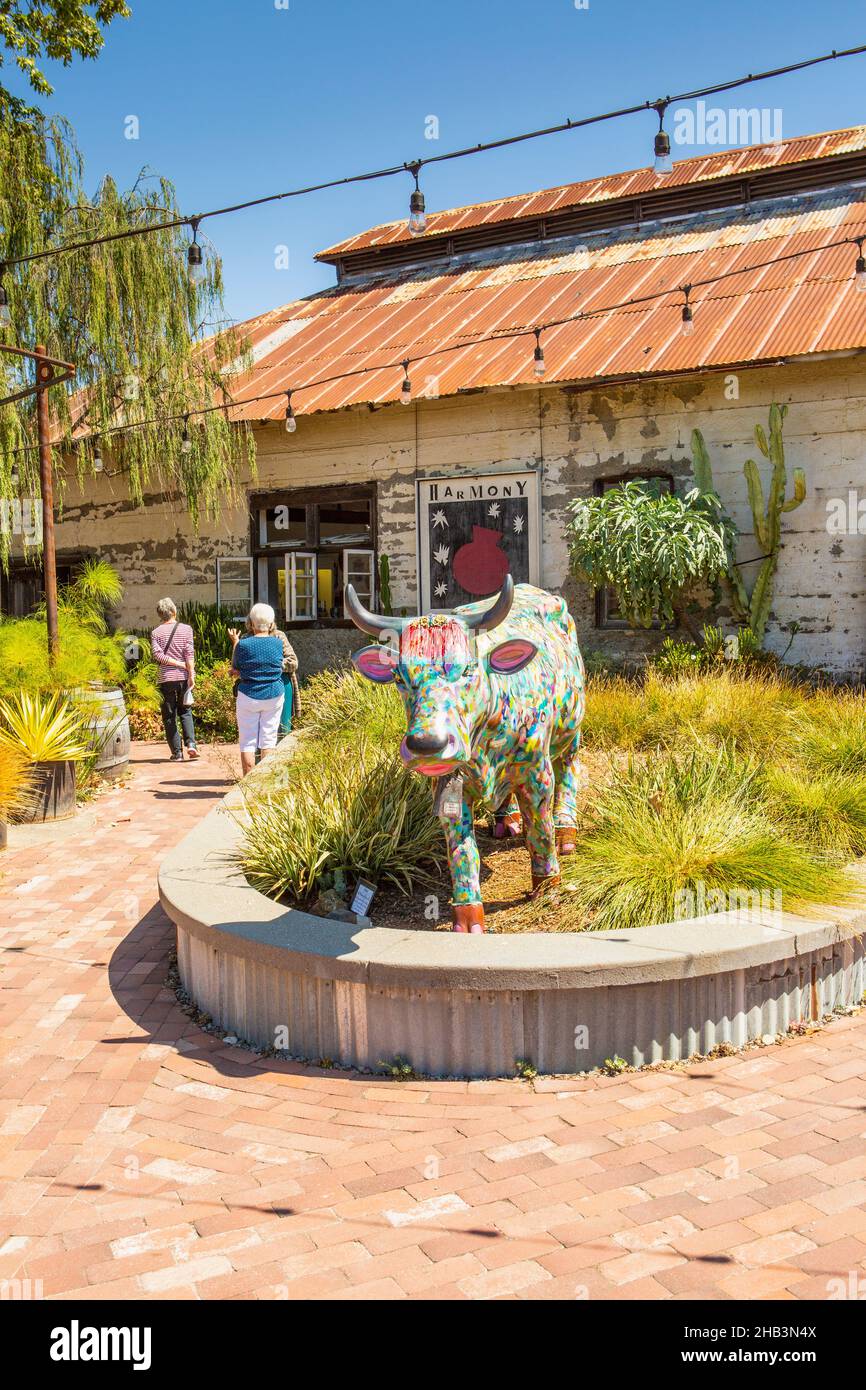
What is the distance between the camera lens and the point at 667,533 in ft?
37.0

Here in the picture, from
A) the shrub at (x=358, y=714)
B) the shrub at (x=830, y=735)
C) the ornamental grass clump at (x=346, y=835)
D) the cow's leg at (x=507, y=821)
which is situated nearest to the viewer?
the ornamental grass clump at (x=346, y=835)

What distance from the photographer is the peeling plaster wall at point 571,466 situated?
37.6 feet

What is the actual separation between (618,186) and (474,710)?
14722 mm

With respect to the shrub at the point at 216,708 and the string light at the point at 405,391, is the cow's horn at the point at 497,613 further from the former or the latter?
the string light at the point at 405,391

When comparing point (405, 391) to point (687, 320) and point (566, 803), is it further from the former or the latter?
point (566, 803)

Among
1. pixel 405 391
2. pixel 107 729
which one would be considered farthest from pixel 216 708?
pixel 405 391

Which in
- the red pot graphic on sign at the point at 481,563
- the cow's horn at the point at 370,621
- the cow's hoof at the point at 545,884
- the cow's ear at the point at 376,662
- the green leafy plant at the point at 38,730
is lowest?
the cow's hoof at the point at 545,884

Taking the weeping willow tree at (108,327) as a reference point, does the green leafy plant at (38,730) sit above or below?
below

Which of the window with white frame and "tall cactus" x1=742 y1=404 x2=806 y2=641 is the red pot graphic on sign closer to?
the window with white frame

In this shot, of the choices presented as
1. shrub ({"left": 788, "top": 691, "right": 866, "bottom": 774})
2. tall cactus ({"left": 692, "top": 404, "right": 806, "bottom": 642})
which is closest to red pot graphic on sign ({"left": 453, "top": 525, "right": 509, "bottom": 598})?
tall cactus ({"left": 692, "top": 404, "right": 806, "bottom": 642})

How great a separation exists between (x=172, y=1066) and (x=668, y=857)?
2.55 meters

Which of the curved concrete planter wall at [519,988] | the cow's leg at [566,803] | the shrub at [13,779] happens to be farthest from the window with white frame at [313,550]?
the curved concrete planter wall at [519,988]

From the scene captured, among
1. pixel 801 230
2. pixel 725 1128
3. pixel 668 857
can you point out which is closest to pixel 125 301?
pixel 801 230
